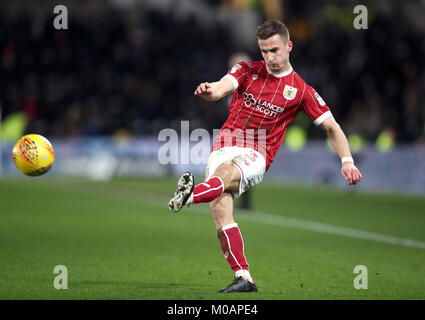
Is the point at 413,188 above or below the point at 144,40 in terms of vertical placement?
below

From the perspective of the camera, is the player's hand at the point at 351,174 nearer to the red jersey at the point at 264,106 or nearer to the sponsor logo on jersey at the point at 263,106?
the red jersey at the point at 264,106

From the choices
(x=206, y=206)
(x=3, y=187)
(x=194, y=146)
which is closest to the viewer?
(x=206, y=206)

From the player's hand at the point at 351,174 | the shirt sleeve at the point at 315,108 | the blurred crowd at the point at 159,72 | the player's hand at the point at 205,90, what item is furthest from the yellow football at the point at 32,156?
the blurred crowd at the point at 159,72

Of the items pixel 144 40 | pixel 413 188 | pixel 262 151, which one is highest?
pixel 144 40

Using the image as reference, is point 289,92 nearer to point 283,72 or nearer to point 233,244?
point 283,72

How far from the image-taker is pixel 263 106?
6191mm

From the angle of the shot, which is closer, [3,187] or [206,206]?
[206,206]

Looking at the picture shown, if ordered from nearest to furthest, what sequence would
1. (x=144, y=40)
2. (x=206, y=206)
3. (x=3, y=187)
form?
(x=206, y=206) < (x=3, y=187) < (x=144, y=40)

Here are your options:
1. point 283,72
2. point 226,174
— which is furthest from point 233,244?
point 283,72

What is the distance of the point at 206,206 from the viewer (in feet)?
49.8

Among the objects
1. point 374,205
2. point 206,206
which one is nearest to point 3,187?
point 206,206

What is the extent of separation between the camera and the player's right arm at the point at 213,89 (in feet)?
17.9

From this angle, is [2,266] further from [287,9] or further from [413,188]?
[287,9]
